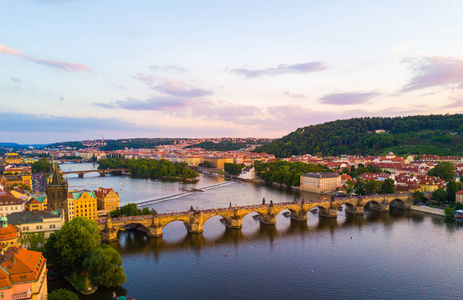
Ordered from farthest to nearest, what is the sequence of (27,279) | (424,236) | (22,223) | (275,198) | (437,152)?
(437,152)
(275,198)
(424,236)
(22,223)
(27,279)

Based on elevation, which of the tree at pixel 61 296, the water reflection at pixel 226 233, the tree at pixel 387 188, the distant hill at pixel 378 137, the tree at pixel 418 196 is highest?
the distant hill at pixel 378 137

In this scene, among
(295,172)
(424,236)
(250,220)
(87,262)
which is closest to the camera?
(87,262)

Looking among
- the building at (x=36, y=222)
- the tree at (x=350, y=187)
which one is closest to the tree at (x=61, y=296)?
the building at (x=36, y=222)

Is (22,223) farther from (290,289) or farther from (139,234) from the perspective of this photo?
(290,289)

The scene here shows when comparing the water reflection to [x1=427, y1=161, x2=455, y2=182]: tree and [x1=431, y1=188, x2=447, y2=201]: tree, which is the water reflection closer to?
[x1=431, y1=188, x2=447, y2=201]: tree

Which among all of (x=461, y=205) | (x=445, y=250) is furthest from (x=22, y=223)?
(x=461, y=205)

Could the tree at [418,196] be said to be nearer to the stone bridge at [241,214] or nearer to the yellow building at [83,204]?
the stone bridge at [241,214]
